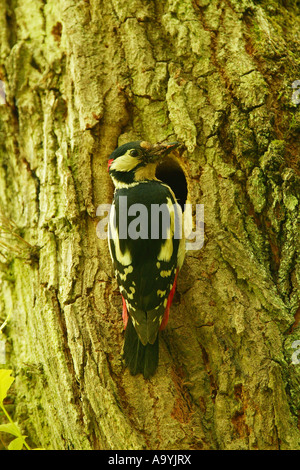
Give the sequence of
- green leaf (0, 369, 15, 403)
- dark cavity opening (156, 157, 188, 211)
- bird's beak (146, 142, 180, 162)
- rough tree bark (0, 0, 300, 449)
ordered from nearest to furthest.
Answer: green leaf (0, 369, 15, 403) → rough tree bark (0, 0, 300, 449) → bird's beak (146, 142, 180, 162) → dark cavity opening (156, 157, 188, 211)

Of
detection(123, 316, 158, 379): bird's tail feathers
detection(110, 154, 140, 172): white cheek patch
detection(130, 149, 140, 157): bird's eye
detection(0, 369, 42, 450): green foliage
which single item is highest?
detection(130, 149, 140, 157): bird's eye

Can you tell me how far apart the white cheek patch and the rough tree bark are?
0.48 feet

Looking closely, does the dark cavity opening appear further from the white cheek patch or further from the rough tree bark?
the rough tree bark

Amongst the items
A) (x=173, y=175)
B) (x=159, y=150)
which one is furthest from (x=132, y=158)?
(x=173, y=175)

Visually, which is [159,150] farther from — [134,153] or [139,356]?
[139,356]

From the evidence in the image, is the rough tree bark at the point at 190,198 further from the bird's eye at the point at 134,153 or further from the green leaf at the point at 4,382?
the green leaf at the point at 4,382

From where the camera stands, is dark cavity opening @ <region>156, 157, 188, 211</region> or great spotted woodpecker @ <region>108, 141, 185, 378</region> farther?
dark cavity opening @ <region>156, 157, 188, 211</region>

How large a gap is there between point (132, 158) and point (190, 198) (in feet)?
1.46

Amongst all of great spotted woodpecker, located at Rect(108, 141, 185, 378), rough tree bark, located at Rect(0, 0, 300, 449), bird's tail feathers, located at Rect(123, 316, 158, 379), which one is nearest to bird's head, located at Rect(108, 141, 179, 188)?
great spotted woodpecker, located at Rect(108, 141, 185, 378)

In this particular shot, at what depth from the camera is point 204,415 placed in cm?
255

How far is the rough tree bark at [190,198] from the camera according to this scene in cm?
253

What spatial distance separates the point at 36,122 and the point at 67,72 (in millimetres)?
407

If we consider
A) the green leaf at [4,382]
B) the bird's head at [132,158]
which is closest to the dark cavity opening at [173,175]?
the bird's head at [132,158]

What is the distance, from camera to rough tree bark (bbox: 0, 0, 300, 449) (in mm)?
2533
